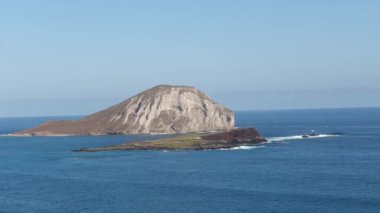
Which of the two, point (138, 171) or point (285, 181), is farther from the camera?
point (138, 171)

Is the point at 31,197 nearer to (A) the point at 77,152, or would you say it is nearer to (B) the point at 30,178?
(B) the point at 30,178

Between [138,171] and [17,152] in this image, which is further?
[17,152]

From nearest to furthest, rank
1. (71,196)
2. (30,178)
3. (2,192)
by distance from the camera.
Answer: (71,196) < (2,192) < (30,178)

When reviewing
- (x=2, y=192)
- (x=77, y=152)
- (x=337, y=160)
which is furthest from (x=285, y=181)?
(x=77, y=152)

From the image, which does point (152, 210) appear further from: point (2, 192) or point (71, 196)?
point (2, 192)

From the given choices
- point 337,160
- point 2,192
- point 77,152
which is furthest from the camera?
point 77,152

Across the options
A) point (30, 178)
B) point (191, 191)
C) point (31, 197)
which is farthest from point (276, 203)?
point (30, 178)
